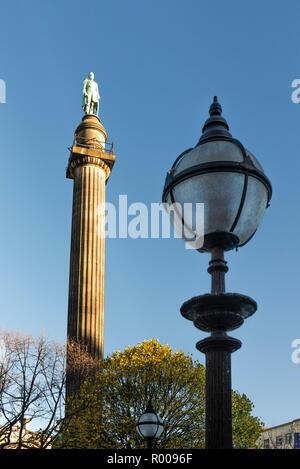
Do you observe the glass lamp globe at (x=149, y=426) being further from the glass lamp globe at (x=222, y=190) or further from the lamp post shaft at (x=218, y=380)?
the glass lamp globe at (x=222, y=190)

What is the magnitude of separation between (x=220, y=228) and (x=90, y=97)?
4714 cm

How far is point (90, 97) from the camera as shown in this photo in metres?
50.4

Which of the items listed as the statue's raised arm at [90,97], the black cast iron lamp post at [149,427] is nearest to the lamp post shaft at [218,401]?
the black cast iron lamp post at [149,427]

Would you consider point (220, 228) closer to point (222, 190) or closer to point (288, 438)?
point (222, 190)

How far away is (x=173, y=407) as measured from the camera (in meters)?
32.5

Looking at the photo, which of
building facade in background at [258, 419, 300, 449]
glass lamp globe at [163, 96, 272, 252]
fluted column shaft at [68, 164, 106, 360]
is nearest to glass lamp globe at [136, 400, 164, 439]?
glass lamp globe at [163, 96, 272, 252]

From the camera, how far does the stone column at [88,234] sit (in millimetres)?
41406

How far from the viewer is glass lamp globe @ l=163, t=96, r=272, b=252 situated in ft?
16.2

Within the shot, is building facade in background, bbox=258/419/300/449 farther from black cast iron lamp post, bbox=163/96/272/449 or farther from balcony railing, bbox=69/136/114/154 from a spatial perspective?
black cast iron lamp post, bbox=163/96/272/449

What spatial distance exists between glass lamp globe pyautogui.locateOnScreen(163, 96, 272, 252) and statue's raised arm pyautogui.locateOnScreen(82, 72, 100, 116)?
46.0m

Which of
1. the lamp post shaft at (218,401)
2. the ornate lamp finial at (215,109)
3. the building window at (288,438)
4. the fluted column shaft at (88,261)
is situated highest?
the fluted column shaft at (88,261)
